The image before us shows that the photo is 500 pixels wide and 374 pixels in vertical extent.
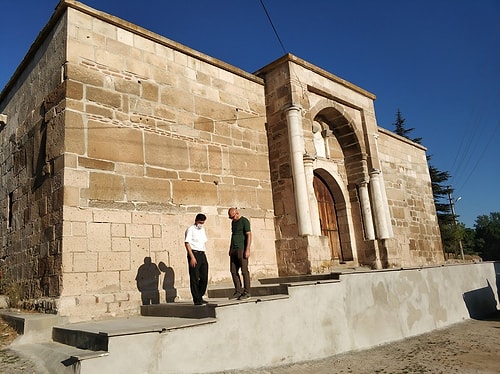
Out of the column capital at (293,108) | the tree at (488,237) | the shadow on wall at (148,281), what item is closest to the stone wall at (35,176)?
the shadow on wall at (148,281)

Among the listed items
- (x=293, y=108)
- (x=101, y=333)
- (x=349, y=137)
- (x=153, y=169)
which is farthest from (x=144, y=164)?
(x=349, y=137)

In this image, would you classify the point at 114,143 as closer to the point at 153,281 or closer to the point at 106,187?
the point at 106,187

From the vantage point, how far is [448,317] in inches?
317

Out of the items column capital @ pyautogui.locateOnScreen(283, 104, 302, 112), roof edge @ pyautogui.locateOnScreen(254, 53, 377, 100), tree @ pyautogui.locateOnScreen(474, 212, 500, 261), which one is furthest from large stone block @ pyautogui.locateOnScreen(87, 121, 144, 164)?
tree @ pyautogui.locateOnScreen(474, 212, 500, 261)

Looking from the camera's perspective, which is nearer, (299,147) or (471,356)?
(471,356)

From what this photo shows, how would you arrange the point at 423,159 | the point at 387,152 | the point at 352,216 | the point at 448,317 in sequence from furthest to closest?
the point at 423,159, the point at 387,152, the point at 352,216, the point at 448,317

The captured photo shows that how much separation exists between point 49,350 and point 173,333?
1536mm

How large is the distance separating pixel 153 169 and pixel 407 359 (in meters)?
4.95

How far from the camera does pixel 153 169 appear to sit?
670 centimetres

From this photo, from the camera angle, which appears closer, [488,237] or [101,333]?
[101,333]

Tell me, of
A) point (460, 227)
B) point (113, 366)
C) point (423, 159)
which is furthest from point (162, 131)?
point (460, 227)

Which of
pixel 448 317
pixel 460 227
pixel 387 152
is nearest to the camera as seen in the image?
pixel 448 317

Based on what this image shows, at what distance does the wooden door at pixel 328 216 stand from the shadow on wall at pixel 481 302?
308cm

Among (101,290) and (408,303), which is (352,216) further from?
(101,290)
